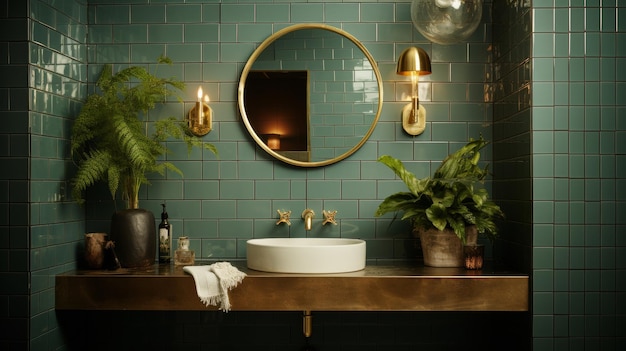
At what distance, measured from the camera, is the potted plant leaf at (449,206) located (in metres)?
2.86

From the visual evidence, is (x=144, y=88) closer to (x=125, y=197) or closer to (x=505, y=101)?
(x=125, y=197)

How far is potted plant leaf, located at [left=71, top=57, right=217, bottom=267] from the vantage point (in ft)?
9.60

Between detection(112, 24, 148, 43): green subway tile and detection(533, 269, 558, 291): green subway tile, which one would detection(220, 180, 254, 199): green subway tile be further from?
detection(533, 269, 558, 291): green subway tile

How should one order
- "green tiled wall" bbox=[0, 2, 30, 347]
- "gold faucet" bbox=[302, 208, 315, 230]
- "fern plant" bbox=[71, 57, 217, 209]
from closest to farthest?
"green tiled wall" bbox=[0, 2, 30, 347] → "fern plant" bbox=[71, 57, 217, 209] → "gold faucet" bbox=[302, 208, 315, 230]


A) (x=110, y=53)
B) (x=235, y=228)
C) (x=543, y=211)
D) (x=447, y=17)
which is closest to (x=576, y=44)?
(x=447, y=17)

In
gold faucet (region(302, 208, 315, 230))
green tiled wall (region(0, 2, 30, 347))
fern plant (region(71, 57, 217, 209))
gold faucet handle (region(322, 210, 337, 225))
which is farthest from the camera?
gold faucet handle (region(322, 210, 337, 225))

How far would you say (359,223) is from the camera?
11.0 ft

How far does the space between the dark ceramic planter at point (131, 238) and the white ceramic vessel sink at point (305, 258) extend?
1.87ft

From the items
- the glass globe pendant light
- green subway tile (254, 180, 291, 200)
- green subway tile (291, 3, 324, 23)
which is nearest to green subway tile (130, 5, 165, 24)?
green subway tile (291, 3, 324, 23)

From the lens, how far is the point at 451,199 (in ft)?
9.38

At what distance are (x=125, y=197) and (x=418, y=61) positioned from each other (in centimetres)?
175

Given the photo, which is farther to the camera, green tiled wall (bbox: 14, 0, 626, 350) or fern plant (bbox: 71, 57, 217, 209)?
fern plant (bbox: 71, 57, 217, 209)

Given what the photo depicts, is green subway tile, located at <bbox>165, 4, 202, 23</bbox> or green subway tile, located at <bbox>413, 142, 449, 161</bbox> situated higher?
green subway tile, located at <bbox>165, 4, 202, 23</bbox>

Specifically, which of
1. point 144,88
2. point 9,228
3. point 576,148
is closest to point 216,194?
point 144,88
